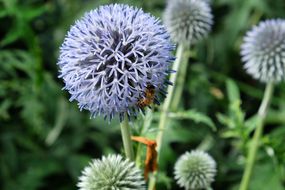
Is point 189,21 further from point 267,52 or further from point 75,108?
point 75,108

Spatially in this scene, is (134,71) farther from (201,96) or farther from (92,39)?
(201,96)

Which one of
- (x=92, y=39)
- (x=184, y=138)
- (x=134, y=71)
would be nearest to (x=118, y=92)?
(x=134, y=71)

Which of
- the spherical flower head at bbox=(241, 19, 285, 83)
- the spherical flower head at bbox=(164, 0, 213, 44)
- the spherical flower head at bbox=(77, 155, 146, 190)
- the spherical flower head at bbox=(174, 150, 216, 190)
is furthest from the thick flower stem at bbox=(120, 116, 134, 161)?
the spherical flower head at bbox=(241, 19, 285, 83)

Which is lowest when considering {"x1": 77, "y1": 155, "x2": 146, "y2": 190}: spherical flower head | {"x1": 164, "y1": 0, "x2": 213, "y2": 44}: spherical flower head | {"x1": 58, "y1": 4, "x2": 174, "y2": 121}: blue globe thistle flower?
{"x1": 77, "y1": 155, "x2": 146, "y2": 190}: spherical flower head

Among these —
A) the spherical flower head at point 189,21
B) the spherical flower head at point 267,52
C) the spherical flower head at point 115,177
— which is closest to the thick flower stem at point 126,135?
the spherical flower head at point 115,177

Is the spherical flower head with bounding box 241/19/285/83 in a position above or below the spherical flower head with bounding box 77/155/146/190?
above

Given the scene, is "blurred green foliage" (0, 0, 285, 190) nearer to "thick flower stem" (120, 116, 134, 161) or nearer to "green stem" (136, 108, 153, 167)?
"green stem" (136, 108, 153, 167)

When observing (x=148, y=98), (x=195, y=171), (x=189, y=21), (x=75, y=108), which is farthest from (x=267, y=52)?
(x=75, y=108)

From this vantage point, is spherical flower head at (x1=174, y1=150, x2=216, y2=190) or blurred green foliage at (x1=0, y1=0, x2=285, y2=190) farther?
blurred green foliage at (x1=0, y1=0, x2=285, y2=190)
